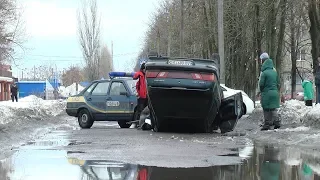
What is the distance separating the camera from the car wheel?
17953mm

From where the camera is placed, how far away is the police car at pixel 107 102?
17453mm

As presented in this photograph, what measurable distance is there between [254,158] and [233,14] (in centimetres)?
2319

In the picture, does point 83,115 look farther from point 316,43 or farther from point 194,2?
point 194,2

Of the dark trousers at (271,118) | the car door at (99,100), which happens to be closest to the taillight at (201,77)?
the dark trousers at (271,118)

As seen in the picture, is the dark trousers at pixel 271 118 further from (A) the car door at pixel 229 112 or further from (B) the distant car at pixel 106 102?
(B) the distant car at pixel 106 102

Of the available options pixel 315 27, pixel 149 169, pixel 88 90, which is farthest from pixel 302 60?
pixel 149 169

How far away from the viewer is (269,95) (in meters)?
13.0

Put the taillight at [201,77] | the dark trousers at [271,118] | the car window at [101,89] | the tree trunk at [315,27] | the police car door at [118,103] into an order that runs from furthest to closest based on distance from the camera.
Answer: the tree trunk at [315,27] → the car window at [101,89] → the police car door at [118,103] → the dark trousers at [271,118] → the taillight at [201,77]

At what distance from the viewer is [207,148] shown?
397 inches

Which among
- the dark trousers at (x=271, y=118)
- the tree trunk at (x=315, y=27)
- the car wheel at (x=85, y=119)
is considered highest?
the tree trunk at (x=315, y=27)

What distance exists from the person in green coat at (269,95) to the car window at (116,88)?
5.85 meters

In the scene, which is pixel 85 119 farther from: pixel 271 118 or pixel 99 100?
pixel 271 118

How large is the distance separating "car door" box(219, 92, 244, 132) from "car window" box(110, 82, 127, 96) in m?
4.90

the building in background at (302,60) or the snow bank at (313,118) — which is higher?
the building in background at (302,60)
